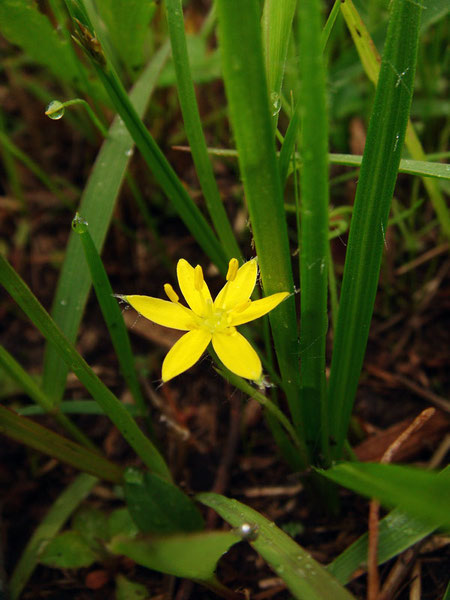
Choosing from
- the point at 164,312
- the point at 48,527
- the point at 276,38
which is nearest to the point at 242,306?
the point at 164,312

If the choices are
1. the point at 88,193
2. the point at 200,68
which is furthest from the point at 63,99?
the point at 88,193

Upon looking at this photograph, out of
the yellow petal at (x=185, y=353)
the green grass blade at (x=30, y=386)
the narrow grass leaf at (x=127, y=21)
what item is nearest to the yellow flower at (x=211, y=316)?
the yellow petal at (x=185, y=353)

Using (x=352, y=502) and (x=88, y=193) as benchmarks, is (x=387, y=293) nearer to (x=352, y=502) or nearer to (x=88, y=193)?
(x=352, y=502)

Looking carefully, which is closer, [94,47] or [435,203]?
[94,47]

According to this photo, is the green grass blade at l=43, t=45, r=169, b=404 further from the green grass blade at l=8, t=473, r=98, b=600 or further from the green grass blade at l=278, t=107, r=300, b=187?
the green grass blade at l=278, t=107, r=300, b=187

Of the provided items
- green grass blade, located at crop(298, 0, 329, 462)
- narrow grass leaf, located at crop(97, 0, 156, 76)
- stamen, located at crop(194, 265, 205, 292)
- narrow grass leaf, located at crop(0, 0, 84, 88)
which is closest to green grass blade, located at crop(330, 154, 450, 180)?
green grass blade, located at crop(298, 0, 329, 462)

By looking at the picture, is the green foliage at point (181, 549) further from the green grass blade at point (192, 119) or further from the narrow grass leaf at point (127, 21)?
the narrow grass leaf at point (127, 21)

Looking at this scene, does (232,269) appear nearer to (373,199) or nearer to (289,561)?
(373,199)
